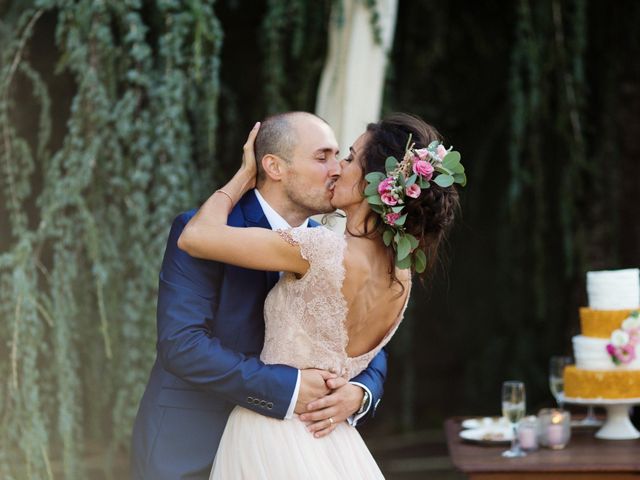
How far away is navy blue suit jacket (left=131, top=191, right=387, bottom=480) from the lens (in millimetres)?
2096

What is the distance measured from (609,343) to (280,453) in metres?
1.62

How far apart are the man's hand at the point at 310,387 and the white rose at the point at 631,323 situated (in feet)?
5.13

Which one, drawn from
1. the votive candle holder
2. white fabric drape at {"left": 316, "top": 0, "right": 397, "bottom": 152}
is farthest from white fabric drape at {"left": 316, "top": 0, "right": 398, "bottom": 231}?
the votive candle holder

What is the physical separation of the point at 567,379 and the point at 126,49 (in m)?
1.78

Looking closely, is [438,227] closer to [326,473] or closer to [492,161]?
[326,473]

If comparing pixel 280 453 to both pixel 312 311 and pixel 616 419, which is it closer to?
pixel 312 311

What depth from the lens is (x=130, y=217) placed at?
10.6ft

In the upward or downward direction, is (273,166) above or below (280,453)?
above

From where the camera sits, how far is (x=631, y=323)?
3.36 meters

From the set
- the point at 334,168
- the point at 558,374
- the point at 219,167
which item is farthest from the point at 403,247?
the point at 219,167

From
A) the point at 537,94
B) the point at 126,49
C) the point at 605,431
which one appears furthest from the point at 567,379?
the point at 126,49

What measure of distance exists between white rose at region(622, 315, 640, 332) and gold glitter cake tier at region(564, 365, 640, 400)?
0.46 feet

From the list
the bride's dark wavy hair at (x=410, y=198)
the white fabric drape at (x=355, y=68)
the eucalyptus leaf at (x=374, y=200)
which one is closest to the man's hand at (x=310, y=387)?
the bride's dark wavy hair at (x=410, y=198)

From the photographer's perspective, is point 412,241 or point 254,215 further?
point 254,215
